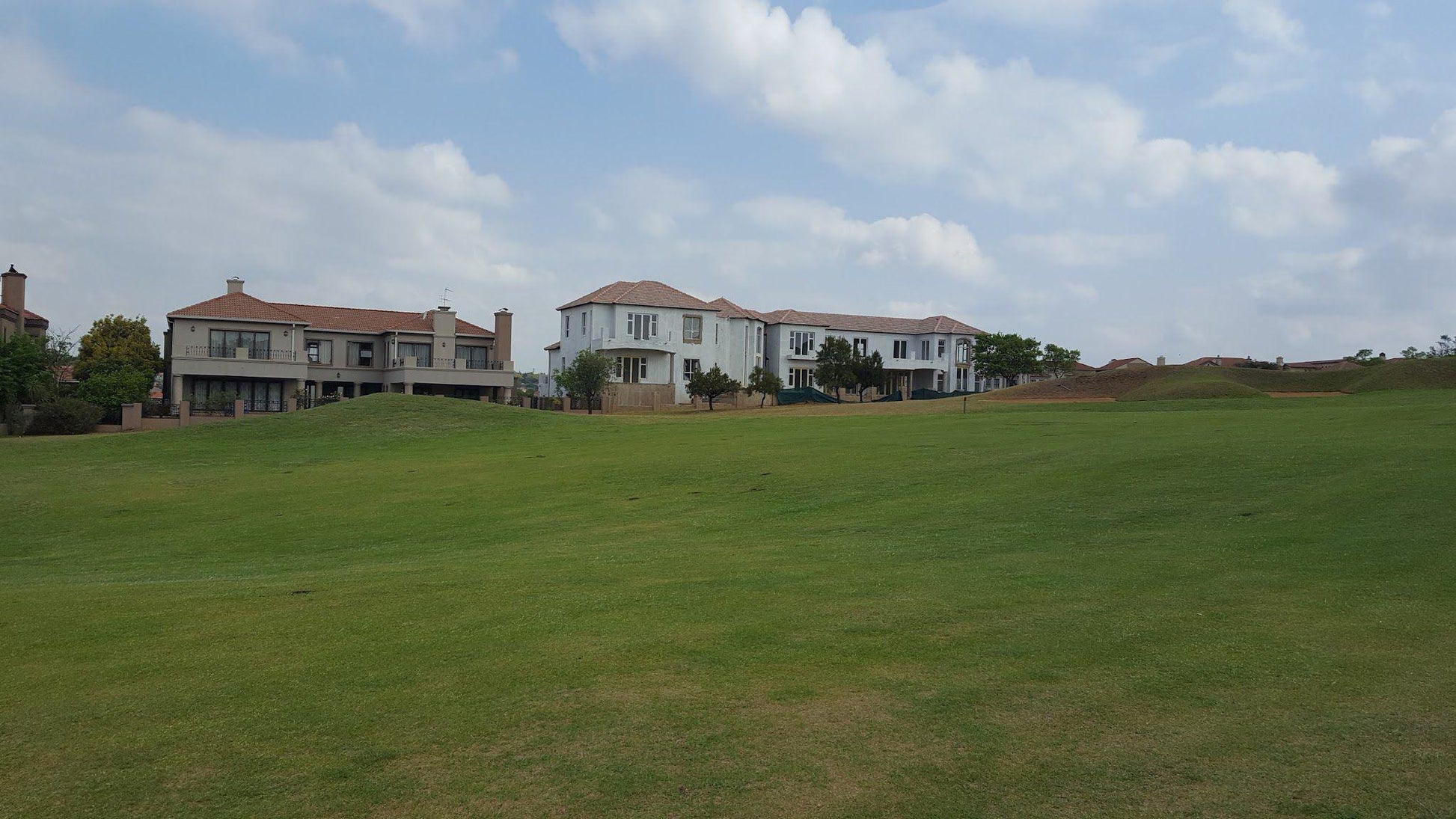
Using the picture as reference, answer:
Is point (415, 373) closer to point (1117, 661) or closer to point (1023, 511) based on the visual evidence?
point (1023, 511)

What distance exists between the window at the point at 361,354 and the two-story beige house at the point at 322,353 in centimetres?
6

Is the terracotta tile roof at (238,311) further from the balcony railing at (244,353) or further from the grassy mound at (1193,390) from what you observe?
the grassy mound at (1193,390)

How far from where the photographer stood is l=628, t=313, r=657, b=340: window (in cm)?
7444

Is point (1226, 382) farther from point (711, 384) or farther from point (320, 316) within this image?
point (320, 316)

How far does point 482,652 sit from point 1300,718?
606 centimetres

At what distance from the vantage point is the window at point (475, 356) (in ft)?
247

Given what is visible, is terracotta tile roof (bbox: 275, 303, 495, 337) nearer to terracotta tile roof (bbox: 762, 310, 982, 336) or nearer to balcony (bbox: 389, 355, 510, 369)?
balcony (bbox: 389, 355, 510, 369)

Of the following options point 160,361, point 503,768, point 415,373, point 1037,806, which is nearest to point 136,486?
point 503,768

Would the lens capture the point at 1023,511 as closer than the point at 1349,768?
No

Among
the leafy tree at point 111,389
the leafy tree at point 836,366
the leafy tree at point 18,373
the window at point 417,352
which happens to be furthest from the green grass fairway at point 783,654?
the leafy tree at point 836,366

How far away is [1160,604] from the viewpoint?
991 cm

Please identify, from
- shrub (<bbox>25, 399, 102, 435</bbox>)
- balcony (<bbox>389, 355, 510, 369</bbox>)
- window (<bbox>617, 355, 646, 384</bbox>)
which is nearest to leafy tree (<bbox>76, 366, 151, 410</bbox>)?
shrub (<bbox>25, 399, 102, 435</bbox>)

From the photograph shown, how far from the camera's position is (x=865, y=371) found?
7962cm

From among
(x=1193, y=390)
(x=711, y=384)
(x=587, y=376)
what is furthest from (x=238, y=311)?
(x=1193, y=390)
